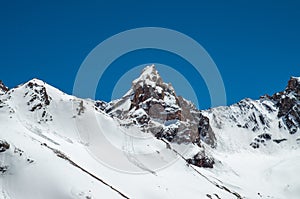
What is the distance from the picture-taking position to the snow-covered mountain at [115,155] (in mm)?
43344

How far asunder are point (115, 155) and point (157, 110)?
190 feet

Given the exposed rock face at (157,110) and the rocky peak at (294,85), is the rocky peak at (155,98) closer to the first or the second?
the exposed rock face at (157,110)

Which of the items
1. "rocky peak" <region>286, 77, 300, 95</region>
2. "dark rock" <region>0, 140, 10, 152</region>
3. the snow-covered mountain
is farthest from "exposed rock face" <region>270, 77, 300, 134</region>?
"dark rock" <region>0, 140, 10, 152</region>

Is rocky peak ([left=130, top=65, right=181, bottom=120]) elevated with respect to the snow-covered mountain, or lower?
elevated

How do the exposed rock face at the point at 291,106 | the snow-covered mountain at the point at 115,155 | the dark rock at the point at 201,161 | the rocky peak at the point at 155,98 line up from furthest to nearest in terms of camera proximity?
the exposed rock face at the point at 291,106
the rocky peak at the point at 155,98
the dark rock at the point at 201,161
the snow-covered mountain at the point at 115,155

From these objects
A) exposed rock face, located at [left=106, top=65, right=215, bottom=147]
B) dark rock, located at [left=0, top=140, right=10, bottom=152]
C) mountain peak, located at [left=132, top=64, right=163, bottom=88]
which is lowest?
dark rock, located at [left=0, top=140, right=10, bottom=152]

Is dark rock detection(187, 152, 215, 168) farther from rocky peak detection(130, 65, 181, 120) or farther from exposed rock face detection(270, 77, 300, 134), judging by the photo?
exposed rock face detection(270, 77, 300, 134)

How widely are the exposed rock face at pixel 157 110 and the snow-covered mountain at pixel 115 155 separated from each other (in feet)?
1.12

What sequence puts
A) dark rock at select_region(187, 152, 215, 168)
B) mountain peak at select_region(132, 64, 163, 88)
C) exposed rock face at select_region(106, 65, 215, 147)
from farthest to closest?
mountain peak at select_region(132, 64, 163, 88) < exposed rock face at select_region(106, 65, 215, 147) < dark rock at select_region(187, 152, 215, 168)

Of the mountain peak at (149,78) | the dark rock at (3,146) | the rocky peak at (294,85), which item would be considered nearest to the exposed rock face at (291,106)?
the rocky peak at (294,85)

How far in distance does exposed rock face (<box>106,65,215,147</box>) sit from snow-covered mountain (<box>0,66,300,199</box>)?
1.12 feet

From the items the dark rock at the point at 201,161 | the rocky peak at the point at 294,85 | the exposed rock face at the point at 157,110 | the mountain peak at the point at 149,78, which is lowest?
the dark rock at the point at 201,161

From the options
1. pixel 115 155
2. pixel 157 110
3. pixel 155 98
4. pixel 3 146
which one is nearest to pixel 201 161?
pixel 157 110

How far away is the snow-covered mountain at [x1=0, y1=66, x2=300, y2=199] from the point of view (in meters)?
43.3
